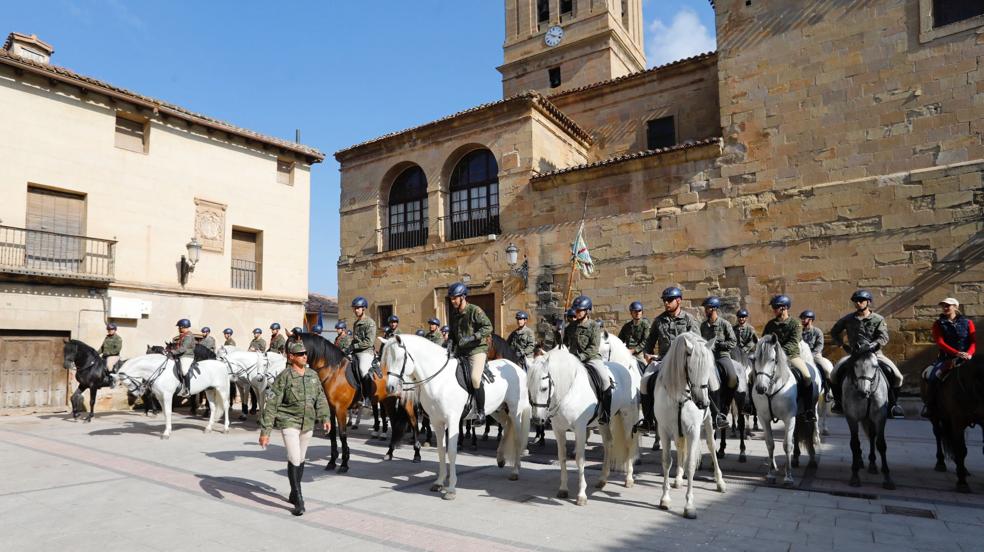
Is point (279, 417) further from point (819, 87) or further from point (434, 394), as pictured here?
point (819, 87)

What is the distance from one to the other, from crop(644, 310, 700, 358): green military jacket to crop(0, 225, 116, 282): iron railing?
14.6m

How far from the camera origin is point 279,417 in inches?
217

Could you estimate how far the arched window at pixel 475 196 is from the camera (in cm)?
1848

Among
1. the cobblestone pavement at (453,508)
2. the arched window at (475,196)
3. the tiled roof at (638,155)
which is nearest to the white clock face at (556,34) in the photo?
the arched window at (475,196)

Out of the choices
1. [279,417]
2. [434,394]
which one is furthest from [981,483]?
[279,417]

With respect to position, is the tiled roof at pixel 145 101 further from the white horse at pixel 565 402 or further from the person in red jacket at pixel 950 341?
the person in red jacket at pixel 950 341

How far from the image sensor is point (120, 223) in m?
15.8

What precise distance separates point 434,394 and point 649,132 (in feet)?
50.3

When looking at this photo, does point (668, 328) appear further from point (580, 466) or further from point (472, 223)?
point (472, 223)

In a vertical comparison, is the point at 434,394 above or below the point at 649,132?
below

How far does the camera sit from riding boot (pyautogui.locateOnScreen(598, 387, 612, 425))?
6262 mm

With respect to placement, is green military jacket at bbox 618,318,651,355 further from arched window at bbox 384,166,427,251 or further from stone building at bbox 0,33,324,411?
stone building at bbox 0,33,324,411

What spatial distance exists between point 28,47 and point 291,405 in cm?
1786

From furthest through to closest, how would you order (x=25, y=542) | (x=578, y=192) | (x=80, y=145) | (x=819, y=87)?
(x=578, y=192) → (x=80, y=145) → (x=819, y=87) → (x=25, y=542)
